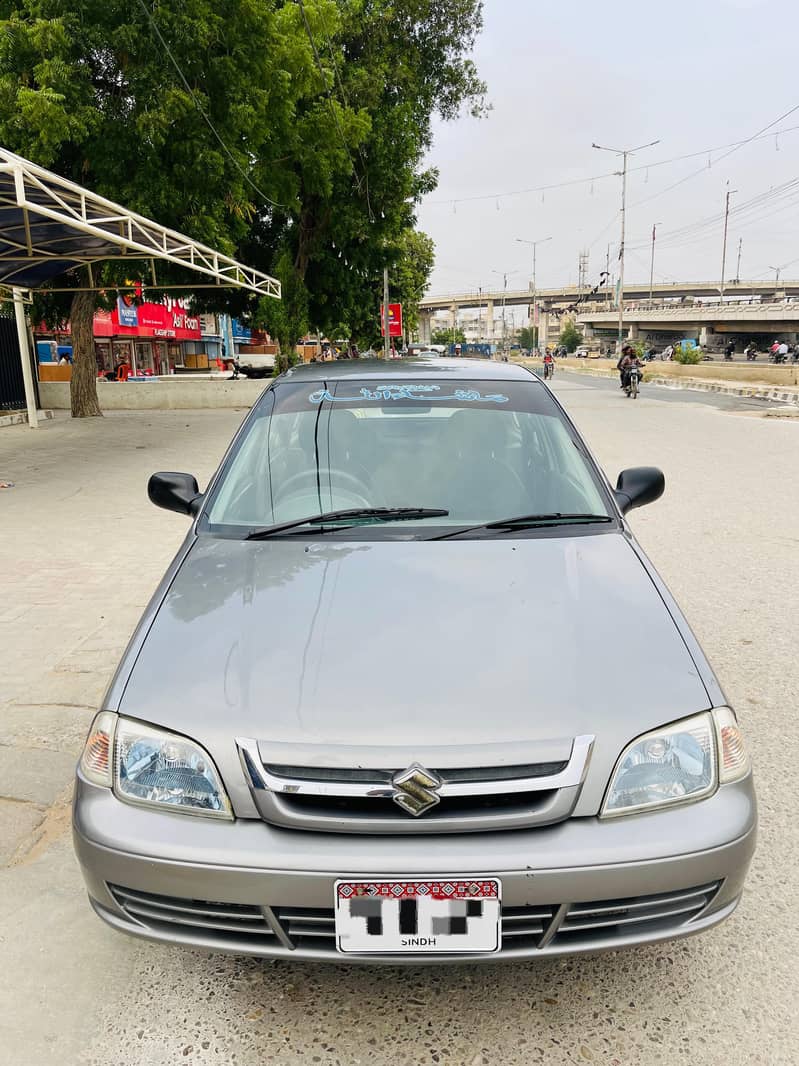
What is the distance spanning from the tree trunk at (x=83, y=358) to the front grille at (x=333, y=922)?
17.9m

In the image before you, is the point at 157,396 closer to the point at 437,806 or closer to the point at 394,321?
the point at 394,321

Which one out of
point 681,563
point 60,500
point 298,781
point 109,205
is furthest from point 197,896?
point 109,205

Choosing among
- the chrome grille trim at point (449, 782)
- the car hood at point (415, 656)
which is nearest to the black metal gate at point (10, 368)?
the car hood at point (415, 656)

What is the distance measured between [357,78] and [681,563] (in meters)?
19.5

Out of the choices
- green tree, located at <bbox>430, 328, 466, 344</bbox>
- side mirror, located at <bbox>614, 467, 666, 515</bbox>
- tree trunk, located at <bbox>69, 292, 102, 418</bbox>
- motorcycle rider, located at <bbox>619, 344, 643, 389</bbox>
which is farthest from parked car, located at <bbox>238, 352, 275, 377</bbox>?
green tree, located at <bbox>430, 328, 466, 344</bbox>

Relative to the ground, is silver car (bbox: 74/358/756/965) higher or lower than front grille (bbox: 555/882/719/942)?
higher

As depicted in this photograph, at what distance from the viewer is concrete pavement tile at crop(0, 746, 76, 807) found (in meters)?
3.04

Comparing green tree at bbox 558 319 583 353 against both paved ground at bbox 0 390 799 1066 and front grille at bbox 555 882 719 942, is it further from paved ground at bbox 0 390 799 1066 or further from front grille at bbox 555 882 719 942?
front grille at bbox 555 882 719 942

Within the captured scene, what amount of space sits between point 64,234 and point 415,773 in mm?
12125

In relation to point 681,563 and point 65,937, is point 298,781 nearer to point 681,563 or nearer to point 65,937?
point 65,937

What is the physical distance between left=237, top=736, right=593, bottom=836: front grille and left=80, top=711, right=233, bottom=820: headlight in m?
0.11

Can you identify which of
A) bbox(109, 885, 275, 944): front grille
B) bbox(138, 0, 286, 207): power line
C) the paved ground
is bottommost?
the paved ground

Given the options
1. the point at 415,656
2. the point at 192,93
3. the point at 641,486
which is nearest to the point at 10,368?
the point at 192,93

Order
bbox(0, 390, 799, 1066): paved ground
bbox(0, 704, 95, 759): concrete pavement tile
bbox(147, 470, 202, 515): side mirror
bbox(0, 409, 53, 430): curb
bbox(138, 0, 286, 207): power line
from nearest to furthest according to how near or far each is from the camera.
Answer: bbox(0, 390, 799, 1066): paved ground
bbox(147, 470, 202, 515): side mirror
bbox(0, 704, 95, 759): concrete pavement tile
bbox(138, 0, 286, 207): power line
bbox(0, 409, 53, 430): curb
